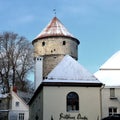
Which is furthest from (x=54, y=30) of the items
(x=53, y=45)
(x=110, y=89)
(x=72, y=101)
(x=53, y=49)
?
(x=72, y=101)

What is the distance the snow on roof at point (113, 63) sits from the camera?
1489 inches

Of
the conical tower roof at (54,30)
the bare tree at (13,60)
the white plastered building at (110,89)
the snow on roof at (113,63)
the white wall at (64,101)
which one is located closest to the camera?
the white wall at (64,101)

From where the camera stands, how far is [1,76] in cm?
5838

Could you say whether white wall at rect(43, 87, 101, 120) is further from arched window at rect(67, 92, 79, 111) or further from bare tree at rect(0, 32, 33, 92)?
bare tree at rect(0, 32, 33, 92)

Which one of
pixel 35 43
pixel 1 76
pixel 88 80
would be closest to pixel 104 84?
pixel 88 80

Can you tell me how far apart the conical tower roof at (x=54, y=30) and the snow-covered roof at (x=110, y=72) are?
988 inches

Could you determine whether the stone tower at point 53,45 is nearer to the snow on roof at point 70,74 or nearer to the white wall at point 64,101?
the snow on roof at point 70,74

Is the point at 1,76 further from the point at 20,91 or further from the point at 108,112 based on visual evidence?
the point at 108,112

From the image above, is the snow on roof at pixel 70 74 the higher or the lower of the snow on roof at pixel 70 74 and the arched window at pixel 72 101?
the higher

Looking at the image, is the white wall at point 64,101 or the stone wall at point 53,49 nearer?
the white wall at point 64,101

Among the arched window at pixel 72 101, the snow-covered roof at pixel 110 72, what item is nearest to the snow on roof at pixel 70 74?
A: the arched window at pixel 72 101

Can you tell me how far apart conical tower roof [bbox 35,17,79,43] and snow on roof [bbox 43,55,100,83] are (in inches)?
1073

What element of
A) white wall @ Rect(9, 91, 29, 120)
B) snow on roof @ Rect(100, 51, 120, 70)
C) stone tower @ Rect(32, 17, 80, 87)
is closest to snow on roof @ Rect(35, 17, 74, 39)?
stone tower @ Rect(32, 17, 80, 87)

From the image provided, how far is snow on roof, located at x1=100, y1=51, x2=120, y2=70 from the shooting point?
3783 centimetres
